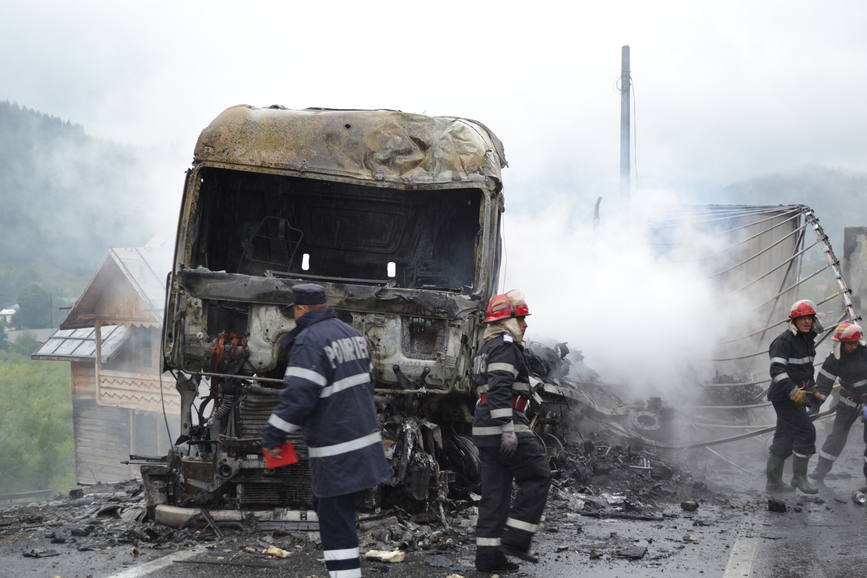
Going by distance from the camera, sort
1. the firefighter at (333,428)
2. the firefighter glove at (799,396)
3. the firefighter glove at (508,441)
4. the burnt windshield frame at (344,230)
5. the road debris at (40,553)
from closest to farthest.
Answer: the firefighter at (333,428) → the firefighter glove at (508,441) → the road debris at (40,553) → the burnt windshield frame at (344,230) → the firefighter glove at (799,396)

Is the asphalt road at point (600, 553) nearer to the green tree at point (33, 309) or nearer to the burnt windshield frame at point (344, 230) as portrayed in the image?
the burnt windshield frame at point (344, 230)

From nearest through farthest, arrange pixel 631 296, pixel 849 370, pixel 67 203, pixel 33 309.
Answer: pixel 849 370, pixel 631 296, pixel 33 309, pixel 67 203

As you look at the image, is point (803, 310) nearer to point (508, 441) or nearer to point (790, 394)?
point (790, 394)

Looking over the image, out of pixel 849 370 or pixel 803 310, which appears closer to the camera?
pixel 803 310

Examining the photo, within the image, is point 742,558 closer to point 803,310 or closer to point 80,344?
point 803,310

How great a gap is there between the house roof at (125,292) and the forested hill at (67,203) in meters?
29.3

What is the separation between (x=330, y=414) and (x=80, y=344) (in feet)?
78.3

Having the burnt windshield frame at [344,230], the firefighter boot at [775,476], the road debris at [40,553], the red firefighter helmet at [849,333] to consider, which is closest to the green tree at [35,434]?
the burnt windshield frame at [344,230]

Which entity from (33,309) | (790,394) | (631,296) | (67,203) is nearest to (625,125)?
(631,296)

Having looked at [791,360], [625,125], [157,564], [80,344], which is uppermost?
[625,125]

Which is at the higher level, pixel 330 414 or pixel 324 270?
pixel 324 270

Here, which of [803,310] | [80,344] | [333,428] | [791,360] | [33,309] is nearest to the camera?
[333,428]

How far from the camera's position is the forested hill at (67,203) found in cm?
5606

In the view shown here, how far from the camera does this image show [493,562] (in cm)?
523
